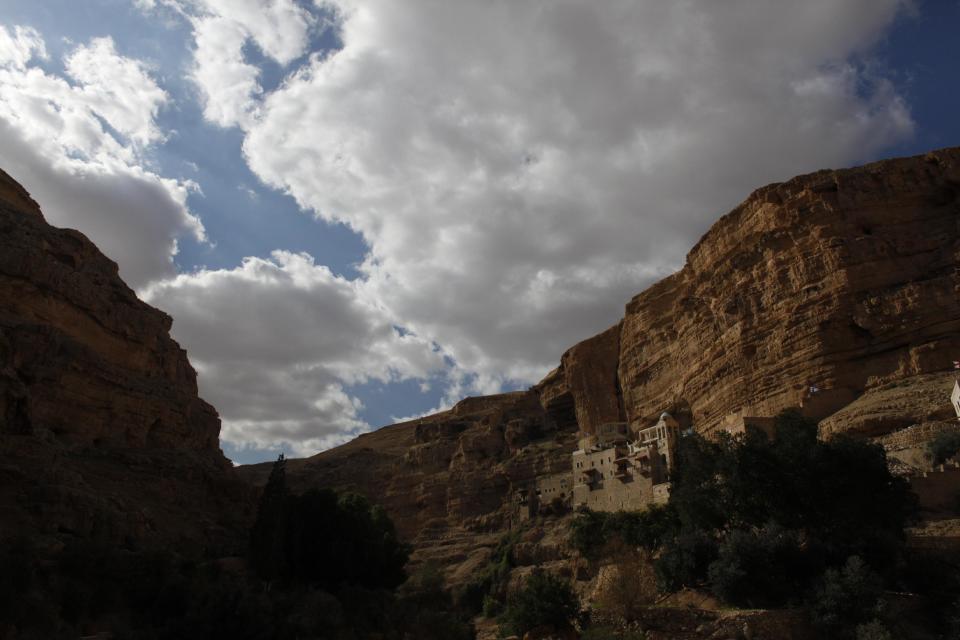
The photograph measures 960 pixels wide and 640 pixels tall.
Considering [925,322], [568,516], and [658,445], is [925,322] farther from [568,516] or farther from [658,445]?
[568,516]

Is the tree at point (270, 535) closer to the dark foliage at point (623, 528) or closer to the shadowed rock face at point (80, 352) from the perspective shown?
the shadowed rock face at point (80, 352)

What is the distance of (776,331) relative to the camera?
43062 millimetres

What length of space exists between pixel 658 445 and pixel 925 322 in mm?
15751

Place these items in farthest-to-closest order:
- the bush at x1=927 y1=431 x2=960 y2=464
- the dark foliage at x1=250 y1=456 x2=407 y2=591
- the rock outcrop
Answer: the rock outcrop
the bush at x1=927 y1=431 x2=960 y2=464
the dark foliage at x1=250 y1=456 x2=407 y2=591

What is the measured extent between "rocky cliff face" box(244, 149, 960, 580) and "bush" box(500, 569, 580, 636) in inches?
684

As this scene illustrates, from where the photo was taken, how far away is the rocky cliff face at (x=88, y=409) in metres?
22.9

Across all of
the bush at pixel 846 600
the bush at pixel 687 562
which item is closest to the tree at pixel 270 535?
the bush at pixel 687 562

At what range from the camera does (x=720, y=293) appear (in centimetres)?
4903

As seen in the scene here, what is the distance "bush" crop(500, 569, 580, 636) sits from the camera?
2559cm

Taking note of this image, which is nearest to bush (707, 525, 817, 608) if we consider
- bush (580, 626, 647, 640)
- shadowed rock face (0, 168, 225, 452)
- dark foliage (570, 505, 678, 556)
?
bush (580, 626, 647, 640)

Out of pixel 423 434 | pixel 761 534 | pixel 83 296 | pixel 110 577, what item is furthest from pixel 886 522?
pixel 423 434

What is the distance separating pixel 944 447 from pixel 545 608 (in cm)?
1694

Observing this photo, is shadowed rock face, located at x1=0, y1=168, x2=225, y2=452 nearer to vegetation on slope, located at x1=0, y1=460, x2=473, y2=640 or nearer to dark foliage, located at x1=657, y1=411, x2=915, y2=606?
vegetation on slope, located at x1=0, y1=460, x2=473, y2=640

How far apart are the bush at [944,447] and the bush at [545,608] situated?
1542 centimetres
